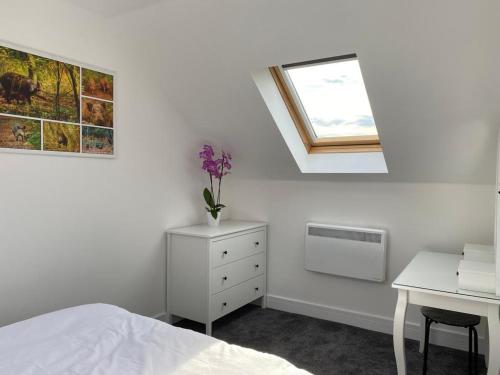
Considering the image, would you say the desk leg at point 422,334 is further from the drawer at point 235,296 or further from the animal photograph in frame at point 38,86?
the animal photograph in frame at point 38,86

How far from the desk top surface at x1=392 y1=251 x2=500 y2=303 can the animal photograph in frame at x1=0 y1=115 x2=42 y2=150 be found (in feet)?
6.99

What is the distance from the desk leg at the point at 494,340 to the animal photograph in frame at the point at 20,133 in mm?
2538

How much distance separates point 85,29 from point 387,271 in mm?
2783

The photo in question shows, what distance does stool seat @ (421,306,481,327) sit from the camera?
227cm

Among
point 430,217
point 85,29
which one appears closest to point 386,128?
point 430,217

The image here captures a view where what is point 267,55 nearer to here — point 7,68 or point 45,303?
point 7,68

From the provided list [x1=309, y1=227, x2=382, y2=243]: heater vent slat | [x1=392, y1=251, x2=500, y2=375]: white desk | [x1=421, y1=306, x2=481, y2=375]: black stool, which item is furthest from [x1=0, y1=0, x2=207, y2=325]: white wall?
[x1=421, y1=306, x2=481, y2=375]: black stool

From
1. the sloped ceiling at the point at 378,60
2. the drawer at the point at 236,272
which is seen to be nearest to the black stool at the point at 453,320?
the sloped ceiling at the point at 378,60

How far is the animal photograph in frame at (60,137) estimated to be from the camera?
2.38 m

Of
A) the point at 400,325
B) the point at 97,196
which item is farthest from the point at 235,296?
the point at 400,325

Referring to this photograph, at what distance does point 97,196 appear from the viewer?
2.71m

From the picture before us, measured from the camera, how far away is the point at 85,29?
2.59 meters

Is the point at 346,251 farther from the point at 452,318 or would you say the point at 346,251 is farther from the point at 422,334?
the point at 452,318

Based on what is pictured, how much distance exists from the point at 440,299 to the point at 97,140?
2239 mm
